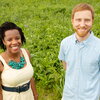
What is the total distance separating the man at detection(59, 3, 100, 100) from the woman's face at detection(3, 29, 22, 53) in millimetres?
521

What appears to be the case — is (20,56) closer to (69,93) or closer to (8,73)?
(8,73)

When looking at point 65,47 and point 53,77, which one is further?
point 53,77

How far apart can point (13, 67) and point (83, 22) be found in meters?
0.93

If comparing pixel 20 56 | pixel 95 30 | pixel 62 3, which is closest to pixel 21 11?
pixel 62 3

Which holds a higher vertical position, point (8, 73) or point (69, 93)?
point (8, 73)

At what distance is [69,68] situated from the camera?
3.23 m

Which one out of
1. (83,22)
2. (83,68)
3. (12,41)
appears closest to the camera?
(83,22)

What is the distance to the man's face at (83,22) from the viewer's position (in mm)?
3027

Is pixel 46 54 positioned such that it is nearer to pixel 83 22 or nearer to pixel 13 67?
→ pixel 13 67

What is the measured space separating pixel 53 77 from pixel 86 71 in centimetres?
239

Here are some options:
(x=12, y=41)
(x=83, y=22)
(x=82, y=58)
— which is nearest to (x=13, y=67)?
(x=12, y=41)

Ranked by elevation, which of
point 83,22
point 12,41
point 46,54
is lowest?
point 46,54

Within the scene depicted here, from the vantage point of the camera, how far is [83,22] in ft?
9.92

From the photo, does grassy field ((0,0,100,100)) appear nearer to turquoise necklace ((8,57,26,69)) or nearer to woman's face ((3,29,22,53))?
turquoise necklace ((8,57,26,69))
